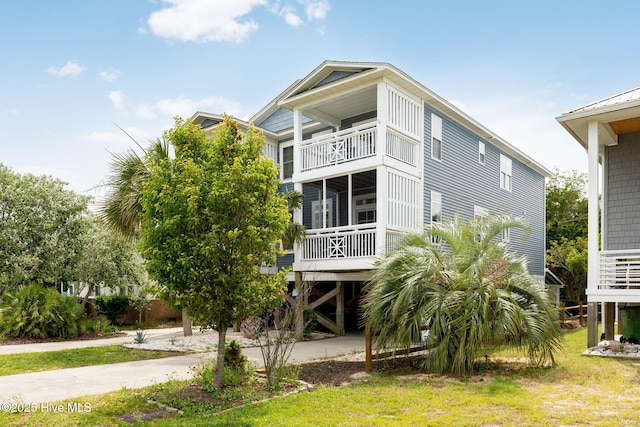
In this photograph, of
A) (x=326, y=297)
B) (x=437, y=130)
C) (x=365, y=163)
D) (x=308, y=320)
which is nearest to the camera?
(x=365, y=163)

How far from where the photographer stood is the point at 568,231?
3216 centimetres

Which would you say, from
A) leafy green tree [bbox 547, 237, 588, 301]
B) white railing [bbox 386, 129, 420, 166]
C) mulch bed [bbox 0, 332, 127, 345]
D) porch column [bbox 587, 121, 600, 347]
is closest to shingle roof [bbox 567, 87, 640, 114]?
porch column [bbox 587, 121, 600, 347]

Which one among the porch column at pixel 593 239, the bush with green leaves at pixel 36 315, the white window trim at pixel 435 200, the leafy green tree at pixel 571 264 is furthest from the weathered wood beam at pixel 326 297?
the leafy green tree at pixel 571 264

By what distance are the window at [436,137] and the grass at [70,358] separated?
10.2m

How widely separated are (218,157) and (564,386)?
6.48 m

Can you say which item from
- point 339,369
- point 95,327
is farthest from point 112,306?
point 339,369

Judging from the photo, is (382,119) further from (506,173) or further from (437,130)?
(506,173)

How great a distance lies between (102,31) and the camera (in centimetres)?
1176

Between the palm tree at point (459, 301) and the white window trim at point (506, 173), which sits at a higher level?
the white window trim at point (506, 173)

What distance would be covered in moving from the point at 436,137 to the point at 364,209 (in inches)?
139

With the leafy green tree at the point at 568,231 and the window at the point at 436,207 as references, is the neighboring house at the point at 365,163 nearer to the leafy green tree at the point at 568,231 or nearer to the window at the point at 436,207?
the window at the point at 436,207

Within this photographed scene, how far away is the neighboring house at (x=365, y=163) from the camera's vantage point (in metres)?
14.8

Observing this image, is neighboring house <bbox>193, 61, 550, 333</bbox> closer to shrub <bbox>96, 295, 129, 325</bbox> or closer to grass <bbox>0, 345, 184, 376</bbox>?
grass <bbox>0, 345, 184, 376</bbox>

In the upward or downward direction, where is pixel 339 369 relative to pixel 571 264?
downward
